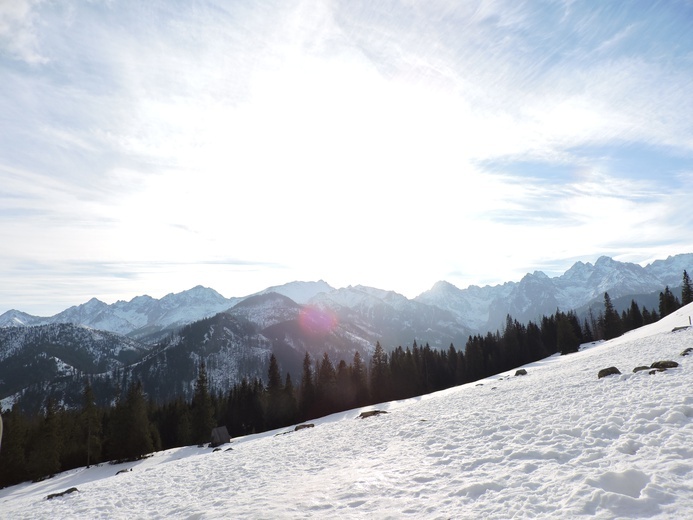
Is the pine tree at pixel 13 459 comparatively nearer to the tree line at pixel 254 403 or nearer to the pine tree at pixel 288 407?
the tree line at pixel 254 403

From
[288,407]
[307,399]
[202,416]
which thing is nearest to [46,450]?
[202,416]

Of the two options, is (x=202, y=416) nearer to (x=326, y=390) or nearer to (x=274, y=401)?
(x=274, y=401)

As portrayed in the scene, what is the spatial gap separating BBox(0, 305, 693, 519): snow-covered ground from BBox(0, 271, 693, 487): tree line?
42125mm

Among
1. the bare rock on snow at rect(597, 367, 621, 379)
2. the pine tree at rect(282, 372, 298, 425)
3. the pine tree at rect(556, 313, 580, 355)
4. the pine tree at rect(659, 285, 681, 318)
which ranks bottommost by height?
the pine tree at rect(282, 372, 298, 425)

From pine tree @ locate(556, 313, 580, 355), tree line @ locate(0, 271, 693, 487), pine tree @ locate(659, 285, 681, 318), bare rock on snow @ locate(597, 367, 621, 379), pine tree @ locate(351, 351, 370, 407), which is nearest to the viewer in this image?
bare rock on snow @ locate(597, 367, 621, 379)

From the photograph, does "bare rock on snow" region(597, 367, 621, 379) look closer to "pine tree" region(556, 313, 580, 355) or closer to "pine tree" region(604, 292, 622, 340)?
"pine tree" region(556, 313, 580, 355)

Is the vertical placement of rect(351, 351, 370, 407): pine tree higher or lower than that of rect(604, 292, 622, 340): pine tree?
lower

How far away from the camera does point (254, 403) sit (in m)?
83.7

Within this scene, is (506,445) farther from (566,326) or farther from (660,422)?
(566,326)

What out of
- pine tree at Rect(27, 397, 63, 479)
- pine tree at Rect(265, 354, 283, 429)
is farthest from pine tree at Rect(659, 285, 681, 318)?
pine tree at Rect(27, 397, 63, 479)

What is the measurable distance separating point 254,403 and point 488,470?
81280 mm

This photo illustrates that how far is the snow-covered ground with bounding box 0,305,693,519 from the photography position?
852 cm

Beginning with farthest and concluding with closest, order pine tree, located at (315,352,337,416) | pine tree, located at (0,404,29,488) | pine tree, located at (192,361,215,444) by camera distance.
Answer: pine tree, located at (315,352,337,416) < pine tree, located at (192,361,215,444) < pine tree, located at (0,404,29,488)

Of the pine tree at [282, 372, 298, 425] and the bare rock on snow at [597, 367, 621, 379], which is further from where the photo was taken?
the pine tree at [282, 372, 298, 425]
